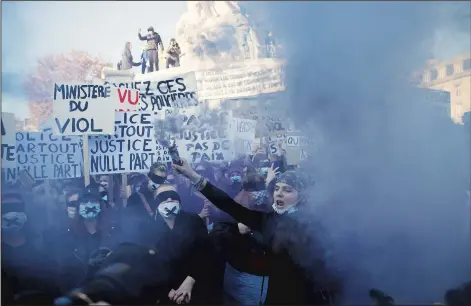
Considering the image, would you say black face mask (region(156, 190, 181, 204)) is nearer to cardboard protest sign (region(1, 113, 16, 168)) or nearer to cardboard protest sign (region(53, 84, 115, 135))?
cardboard protest sign (region(53, 84, 115, 135))

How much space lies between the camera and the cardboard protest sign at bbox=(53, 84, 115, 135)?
163 inches

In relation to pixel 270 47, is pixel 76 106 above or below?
below

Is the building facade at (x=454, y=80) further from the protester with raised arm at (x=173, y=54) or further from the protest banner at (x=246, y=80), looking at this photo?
the protester with raised arm at (x=173, y=54)

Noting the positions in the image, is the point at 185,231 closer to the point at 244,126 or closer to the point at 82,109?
the point at 244,126

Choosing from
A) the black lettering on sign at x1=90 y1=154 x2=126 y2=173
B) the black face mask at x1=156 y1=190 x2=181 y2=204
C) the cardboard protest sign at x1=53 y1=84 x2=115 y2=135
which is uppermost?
the cardboard protest sign at x1=53 y1=84 x2=115 y2=135

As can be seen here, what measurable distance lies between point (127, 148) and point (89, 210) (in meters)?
0.64

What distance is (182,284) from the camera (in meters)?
4.19

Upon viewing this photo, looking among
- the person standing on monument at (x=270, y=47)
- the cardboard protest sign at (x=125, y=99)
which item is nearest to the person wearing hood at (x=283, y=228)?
the cardboard protest sign at (x=125, y=99)

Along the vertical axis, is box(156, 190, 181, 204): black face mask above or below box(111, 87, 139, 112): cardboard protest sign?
below

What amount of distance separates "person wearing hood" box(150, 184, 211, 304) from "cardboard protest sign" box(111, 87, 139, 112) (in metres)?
0.75

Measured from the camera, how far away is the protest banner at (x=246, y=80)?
4156 mm

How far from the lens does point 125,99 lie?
420cm

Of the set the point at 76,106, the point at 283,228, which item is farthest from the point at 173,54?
the point at 283,228

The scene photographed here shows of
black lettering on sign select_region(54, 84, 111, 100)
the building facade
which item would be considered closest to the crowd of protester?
black lettering on sign select_region(54, 84, 111, 100)
